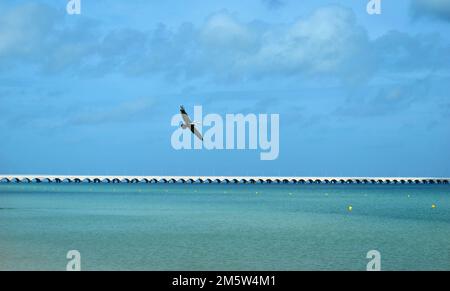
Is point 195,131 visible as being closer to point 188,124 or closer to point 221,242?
point 188,124

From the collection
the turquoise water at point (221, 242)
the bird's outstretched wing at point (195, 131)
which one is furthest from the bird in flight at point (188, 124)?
the turquoise water at point (221, 242)

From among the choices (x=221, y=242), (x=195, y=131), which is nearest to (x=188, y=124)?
(x=195, y=131)

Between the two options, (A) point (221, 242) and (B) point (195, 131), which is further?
(A) point (221, 242)

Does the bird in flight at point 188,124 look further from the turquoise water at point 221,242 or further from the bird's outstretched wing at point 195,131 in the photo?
the turquoise water at point 221,242

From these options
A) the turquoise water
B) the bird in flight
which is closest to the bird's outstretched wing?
the bird in flight

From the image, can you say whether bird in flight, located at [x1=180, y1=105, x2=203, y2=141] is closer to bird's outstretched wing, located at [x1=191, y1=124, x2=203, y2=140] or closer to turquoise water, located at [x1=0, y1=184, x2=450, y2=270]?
bird's outstretched wing, located at [x1=191, y1=124, x2=203, y2=140]
